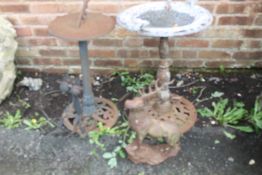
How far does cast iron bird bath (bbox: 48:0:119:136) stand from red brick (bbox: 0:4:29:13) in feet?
1.97

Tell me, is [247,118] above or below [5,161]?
above

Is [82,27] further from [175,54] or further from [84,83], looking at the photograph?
[175,54]

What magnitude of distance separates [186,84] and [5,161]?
1.48 m

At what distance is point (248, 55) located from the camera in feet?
10.2

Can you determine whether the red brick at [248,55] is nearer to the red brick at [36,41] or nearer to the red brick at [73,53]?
the red brick at [73,53]

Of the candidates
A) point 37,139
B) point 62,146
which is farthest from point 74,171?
point 37,139

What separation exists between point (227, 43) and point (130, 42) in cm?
77

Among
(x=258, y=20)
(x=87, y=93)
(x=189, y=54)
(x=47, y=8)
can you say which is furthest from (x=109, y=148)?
(x=258, y=20)

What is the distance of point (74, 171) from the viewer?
2441mm

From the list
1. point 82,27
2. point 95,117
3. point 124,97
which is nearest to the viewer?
point 82,27

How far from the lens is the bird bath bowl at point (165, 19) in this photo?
218 centimetres

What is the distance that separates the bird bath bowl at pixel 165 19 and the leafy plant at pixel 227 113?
74 cm

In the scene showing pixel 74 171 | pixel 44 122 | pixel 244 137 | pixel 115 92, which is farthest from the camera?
pixel 115 92

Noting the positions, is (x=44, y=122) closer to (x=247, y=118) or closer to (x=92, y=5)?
(x=92, y=5)
